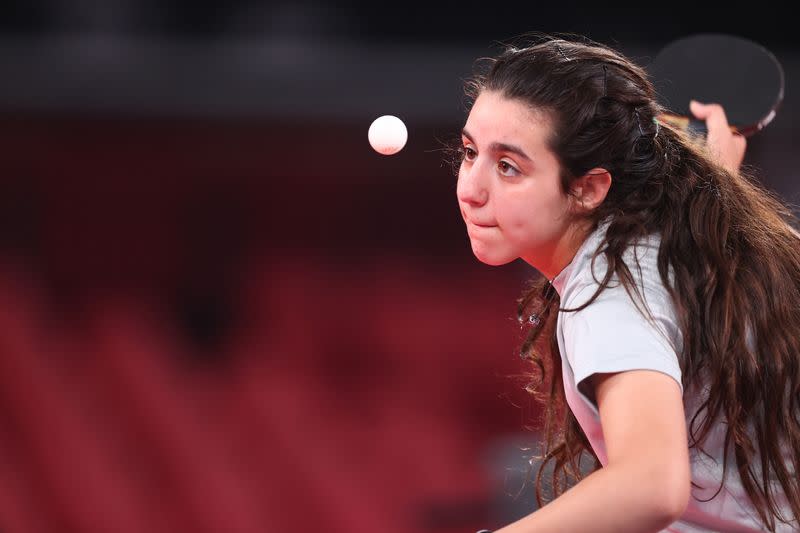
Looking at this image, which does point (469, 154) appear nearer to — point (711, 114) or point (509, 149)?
point (509, 149)

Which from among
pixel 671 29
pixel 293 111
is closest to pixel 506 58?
pixel 671 29

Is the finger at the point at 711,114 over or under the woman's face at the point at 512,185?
over

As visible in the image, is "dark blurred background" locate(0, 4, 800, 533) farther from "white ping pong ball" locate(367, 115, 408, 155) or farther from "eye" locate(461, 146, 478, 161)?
"eye" locate(461, 146, 478, 161)

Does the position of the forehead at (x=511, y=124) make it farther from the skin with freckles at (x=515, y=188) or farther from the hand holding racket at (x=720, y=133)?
the hand holding racket at (x=720, y=133)

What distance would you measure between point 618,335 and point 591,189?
0.22 metres

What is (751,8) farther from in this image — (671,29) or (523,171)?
(523,171)

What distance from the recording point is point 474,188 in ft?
3.17

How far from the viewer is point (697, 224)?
0.96 meters

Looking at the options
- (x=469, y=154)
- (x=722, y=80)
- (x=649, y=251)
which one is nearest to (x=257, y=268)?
(x=722, y=80)

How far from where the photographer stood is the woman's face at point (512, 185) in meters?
0.96

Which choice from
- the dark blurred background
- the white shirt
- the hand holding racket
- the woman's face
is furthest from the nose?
the dark blurred background

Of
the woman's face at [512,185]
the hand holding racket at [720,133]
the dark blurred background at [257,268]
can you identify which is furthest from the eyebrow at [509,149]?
the dark blurred background at [257,268]

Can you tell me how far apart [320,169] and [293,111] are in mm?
270

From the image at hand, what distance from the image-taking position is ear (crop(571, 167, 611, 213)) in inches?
38.4
